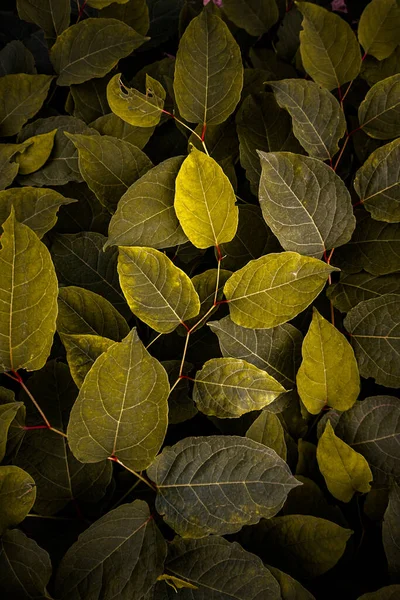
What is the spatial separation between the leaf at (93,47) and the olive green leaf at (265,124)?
0.13m

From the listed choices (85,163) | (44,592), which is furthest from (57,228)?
(44,592)

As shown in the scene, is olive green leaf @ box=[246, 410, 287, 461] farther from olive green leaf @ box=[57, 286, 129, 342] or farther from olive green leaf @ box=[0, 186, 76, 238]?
A: olive green leaf @ box=[0, 186, 76, 238]

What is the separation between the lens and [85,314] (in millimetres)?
574

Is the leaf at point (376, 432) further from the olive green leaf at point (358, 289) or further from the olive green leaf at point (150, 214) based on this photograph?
the olive green leaf at point (150, 214)

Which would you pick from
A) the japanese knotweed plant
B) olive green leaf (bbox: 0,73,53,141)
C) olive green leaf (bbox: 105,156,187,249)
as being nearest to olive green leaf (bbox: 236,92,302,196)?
the japanese knotweed plant

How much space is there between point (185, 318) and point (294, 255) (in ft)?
0.36

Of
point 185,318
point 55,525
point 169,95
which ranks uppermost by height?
point 169,95

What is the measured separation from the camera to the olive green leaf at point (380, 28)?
0.71 metres

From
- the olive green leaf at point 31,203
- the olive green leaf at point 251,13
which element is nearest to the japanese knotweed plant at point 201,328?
the olive green leaf at point 31,203

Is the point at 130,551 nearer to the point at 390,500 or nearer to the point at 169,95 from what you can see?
the point at 390,500

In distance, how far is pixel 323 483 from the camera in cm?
61

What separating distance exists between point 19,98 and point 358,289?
40 cm

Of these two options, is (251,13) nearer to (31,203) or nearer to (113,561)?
(31,203)

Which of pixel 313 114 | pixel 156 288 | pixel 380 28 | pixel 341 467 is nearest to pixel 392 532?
pixel 341 467
